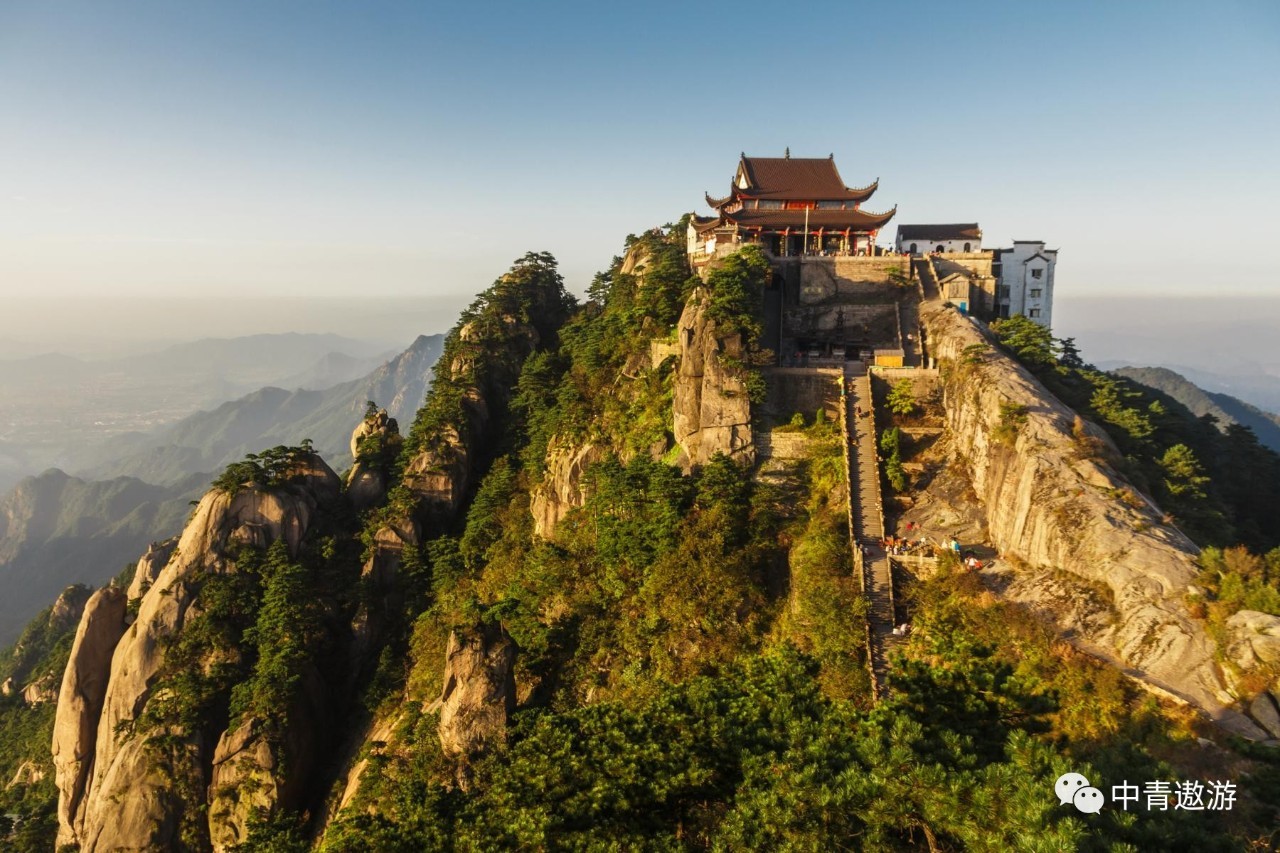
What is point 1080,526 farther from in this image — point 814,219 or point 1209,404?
point 1209,404

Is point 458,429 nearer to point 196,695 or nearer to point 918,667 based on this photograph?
point 196,695

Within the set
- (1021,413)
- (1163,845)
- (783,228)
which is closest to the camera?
(1163,845)

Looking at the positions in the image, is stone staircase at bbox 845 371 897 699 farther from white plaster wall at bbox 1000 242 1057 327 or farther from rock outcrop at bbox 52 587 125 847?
rock outcrop at bbox 52 587 125 847

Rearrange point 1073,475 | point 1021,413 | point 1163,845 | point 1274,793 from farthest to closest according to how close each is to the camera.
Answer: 1. point 1021,413
2. point 1073,475
3. point 1274,793
4. point 1163,845

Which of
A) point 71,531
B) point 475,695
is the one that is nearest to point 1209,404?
point 475,695

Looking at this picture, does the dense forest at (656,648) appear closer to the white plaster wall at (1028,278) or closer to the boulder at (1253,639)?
the boulder at (1253,639)

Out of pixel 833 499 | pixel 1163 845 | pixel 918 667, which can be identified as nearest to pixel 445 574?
pixel 833 499
